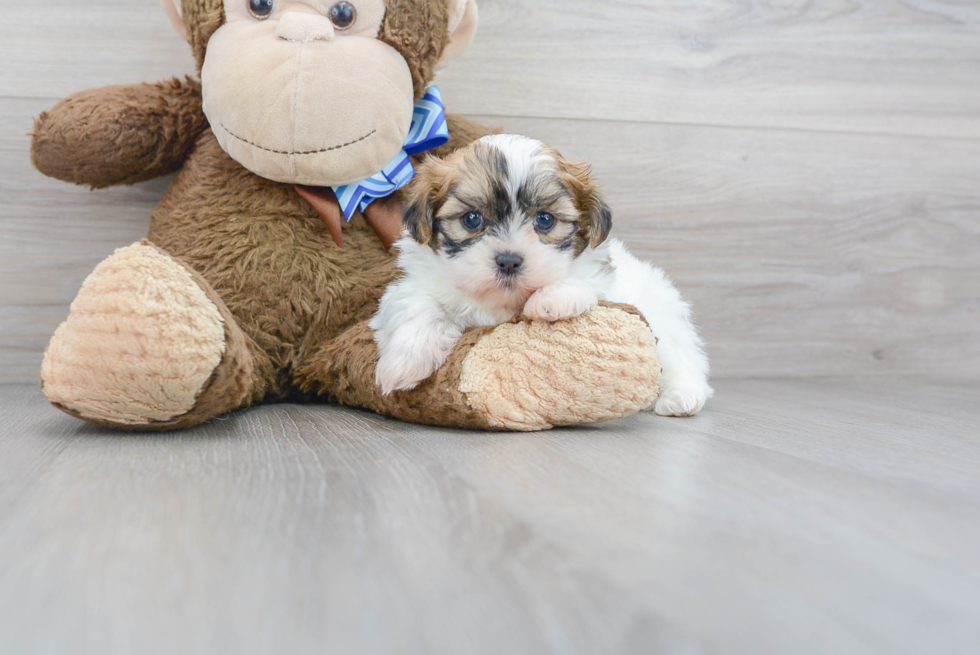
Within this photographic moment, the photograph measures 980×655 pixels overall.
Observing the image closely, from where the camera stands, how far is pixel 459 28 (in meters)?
1.58

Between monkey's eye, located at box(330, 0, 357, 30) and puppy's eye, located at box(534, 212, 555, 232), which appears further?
monkey's eye, located at box(330, 0, 357, 30)

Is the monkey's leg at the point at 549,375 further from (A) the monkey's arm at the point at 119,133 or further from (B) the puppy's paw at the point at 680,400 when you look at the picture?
(A) the monkey's arm at the point at 119,133

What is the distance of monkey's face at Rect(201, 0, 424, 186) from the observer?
1342 millimetres

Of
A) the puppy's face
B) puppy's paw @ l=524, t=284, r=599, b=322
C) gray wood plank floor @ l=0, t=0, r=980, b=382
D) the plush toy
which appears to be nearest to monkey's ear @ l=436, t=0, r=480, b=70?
the plush toy

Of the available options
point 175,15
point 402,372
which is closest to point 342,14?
point 175,15

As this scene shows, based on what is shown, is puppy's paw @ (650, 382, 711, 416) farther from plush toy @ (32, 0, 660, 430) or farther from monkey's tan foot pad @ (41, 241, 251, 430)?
monkey's tan foot pad @ (41, 241, 251, 430)

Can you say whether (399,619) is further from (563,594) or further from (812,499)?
(812,499)

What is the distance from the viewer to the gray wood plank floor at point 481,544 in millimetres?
565

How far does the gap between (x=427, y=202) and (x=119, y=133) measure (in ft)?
2.20

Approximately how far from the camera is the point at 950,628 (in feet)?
1.89

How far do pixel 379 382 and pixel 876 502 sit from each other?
2.44 feet

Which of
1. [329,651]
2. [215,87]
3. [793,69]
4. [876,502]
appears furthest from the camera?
[793,69]

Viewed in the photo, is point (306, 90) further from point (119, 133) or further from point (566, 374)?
point (566, 374)

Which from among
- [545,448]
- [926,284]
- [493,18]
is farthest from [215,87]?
[926,284]
